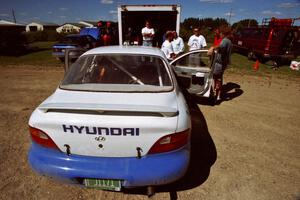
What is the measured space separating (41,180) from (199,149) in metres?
2.33

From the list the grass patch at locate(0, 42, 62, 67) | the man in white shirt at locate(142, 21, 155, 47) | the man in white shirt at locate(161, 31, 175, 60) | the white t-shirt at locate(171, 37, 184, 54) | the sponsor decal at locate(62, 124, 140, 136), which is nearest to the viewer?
the sponsor decal at locate(62, 124, 140, 136)

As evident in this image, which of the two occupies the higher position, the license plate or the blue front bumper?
the blue front bumper

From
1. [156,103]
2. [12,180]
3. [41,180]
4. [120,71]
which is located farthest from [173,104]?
[12,180]

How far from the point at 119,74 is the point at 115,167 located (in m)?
1.34

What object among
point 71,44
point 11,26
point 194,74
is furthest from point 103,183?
point 11,26

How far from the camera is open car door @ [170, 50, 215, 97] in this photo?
4707 millimetres

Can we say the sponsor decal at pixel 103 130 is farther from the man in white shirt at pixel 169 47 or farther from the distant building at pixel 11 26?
the distant building at pixel 11 26

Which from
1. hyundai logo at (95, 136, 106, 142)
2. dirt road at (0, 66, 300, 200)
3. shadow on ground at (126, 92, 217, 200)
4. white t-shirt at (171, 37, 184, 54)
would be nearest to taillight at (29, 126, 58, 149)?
hyundai logo at (95, 136, 106, 142)

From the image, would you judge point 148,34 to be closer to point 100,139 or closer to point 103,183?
point 100,139

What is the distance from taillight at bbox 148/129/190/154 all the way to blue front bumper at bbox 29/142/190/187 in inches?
2.1

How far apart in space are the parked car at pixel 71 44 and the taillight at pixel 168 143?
9490 mm

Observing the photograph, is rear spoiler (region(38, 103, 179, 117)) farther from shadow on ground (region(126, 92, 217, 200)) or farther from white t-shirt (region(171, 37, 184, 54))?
white t-shirt (region(171, 37, 184, 54))

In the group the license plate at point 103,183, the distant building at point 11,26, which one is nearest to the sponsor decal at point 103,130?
the license plate at point 103,183

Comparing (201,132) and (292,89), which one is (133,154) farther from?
(292,89)
